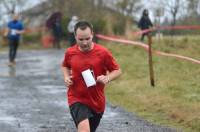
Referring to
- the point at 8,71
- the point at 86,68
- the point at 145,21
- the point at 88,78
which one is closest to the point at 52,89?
the point at 8,71

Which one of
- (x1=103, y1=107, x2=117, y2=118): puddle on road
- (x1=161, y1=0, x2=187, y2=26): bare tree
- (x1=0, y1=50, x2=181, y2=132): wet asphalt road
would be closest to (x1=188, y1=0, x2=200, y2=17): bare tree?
(x1=161, y1=0, x2=187, y2=26): bare tree

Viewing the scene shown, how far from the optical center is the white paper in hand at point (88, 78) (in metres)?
6.64

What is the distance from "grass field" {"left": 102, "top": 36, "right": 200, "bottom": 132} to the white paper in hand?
3049mm

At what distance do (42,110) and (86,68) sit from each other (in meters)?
4.60

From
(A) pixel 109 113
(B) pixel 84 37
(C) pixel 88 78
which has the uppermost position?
(B) pixel 84 37

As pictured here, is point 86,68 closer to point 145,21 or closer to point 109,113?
point 109,113

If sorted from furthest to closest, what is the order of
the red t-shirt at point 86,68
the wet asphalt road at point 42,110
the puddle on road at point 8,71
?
the puddle on road at point 8,71 < the wet asphalt road at point 42,110 < the red t-shirt at point 86,68

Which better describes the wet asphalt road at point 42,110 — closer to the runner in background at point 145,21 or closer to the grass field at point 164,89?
the grass field at point 164,89

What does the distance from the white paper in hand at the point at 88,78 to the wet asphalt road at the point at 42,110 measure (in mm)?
2705

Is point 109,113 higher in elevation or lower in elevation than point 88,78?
lower

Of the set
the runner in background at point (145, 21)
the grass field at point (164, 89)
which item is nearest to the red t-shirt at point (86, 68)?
the grass field at point (164, 89)

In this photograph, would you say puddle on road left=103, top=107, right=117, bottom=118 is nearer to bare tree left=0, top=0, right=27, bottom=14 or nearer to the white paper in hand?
the white paper in hand

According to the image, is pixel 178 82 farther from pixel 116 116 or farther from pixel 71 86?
pixel 71 86

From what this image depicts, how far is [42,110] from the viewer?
36.8ft
